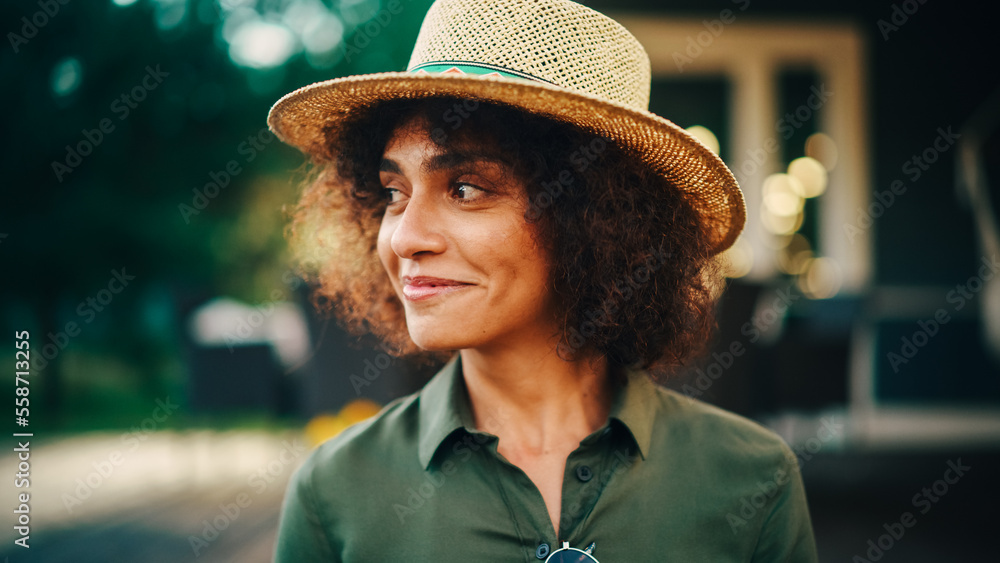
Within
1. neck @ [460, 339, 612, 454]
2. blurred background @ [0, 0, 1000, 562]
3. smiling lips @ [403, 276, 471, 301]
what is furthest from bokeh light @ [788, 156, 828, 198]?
smiling lips @ [403, 276, 471, 301]

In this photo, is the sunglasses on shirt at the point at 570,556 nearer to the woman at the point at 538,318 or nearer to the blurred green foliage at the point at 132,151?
the woman at the point at 538,318

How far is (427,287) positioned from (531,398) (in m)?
0.31

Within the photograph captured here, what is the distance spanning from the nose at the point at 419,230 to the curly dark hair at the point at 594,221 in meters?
0.11

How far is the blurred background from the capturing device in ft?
12.2

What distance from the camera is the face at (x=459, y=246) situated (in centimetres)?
114

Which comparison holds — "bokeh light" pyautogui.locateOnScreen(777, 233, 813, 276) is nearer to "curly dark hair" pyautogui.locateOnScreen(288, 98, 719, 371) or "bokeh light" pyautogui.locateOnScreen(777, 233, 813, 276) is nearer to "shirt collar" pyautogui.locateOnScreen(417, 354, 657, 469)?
"curly dark hair" pyautogui.locateOnScreen(288, 98, 719, 371)

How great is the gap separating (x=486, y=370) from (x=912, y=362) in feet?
18.7

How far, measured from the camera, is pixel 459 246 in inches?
44.9

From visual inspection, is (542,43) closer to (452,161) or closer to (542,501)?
(452,161)

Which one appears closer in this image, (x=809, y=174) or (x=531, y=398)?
(x=531, y=398)

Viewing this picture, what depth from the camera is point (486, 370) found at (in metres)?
1.30

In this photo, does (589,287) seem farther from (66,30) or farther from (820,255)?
(66,30)

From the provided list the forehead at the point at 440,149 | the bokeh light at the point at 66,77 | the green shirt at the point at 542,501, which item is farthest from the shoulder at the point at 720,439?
the bokeh light at the point at 66,77

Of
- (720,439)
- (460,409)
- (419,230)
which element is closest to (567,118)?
(419,230)
